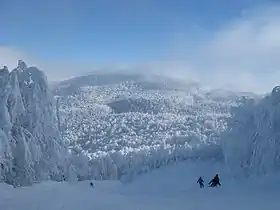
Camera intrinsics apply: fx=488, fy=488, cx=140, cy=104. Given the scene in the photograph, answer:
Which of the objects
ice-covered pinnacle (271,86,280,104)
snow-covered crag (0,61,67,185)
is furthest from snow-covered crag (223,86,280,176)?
snow-covered crag (0,61,67,185)

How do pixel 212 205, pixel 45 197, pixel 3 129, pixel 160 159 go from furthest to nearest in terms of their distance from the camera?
pixel 160 159 < pixel 3 129 < pixel 45 197 < pixel 212 205

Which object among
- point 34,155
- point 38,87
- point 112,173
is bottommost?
point 112,173

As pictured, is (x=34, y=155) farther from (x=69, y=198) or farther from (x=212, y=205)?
(x=212, y=205)

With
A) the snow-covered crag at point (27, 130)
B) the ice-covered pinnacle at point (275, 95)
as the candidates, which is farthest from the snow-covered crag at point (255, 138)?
the snow-covered crag at point (27, 130)

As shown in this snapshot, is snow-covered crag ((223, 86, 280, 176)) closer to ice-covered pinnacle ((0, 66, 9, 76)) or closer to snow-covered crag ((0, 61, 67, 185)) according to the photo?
snow-covered crag ((0, 61, 67, 185))

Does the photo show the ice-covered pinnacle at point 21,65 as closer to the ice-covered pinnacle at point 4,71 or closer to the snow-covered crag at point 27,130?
the snow-covered crag at point 27,130

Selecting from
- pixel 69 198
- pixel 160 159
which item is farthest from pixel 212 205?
pixel 160 159
